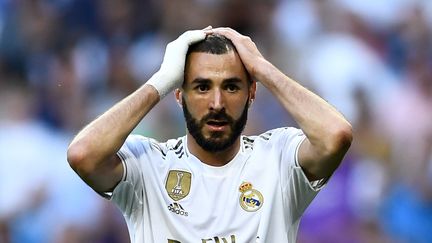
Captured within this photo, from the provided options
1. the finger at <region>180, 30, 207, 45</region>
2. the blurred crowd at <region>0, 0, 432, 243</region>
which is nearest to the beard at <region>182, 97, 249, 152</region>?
the finger at <region>180, 30, 207, 45</region>

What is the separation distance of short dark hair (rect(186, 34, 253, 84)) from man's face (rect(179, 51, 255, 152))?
0.03 meters

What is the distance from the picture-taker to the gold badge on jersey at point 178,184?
19.3 ft

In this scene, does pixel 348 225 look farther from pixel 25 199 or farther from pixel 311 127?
pixel 311 127

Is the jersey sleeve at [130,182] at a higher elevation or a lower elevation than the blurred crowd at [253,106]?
lower

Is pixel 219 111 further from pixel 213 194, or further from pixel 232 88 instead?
pixel 213 194

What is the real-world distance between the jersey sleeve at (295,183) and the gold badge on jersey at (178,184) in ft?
1.58

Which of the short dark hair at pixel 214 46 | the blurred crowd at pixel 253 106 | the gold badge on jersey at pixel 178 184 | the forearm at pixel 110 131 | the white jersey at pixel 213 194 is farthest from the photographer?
the blurred crowd at pixel 253 106

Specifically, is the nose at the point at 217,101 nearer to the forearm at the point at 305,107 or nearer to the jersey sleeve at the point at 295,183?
the forearm at the point at 305,107

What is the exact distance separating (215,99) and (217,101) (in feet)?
0.08

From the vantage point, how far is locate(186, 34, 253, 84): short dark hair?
6000 mm

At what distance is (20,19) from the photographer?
→ 10.9 metres

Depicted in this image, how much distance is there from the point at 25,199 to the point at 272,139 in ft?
12.7

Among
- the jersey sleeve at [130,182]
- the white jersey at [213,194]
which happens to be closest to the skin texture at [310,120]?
the white jersey at [213,194]

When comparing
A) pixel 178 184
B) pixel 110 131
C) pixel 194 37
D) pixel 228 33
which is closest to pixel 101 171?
pixel 110 131
